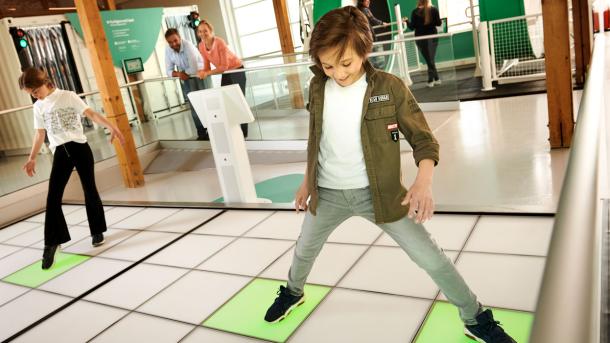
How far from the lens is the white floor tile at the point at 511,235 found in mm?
2240

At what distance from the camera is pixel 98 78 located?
5.16 metres

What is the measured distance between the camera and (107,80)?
16.9ft

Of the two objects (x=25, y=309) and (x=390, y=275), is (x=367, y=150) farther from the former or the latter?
(x=25, y=309)

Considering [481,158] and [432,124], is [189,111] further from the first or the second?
[481,158]

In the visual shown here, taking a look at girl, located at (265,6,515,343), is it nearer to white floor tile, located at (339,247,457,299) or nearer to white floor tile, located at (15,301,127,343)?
white floor tile, located at (339,247,457,299)

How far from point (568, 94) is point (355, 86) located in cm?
270

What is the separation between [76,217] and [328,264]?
303 cm

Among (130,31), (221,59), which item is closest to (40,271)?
(221,59)

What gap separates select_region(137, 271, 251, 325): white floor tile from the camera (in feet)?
7.36

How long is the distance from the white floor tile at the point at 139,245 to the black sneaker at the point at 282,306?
1441 mm

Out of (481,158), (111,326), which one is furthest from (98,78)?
(481,158)

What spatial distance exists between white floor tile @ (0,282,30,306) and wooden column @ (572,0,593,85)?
5756 mm

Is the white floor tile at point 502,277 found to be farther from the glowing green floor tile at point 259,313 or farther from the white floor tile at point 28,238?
the white floor tile at point 28,238

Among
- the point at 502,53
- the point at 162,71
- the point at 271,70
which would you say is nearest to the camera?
the point at 271,70
